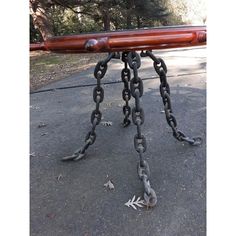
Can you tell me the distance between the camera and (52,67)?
7.52 m

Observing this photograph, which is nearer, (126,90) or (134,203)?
(134,203)

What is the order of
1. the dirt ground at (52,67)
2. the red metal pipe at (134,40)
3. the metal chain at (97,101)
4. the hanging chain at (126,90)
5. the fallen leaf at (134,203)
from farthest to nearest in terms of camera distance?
1. the dirt ground at (52,67)
2. the hanging chain at (126,90)
3. the metal chain at (97,101)
4. the fallen leaf at (134,203)
5. the red metal pipe at (134,40)

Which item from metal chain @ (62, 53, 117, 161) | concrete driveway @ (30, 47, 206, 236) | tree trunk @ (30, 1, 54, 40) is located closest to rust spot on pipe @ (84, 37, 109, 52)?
metal chain @ (62, 53, 117, 161)

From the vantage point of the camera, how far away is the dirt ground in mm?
6117

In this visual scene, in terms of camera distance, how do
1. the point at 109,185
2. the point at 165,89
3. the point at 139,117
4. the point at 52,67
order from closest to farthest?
1. the point at 139,117
2. the point at 109,185
3. the point at 165,89
4. the point at 52,67

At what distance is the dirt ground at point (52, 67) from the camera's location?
20.1 feet

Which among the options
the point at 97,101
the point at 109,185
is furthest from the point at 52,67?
the point at 109,185

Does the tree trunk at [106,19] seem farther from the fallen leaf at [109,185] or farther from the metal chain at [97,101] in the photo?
the fallen leaf at [109,185]

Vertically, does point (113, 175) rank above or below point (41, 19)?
below

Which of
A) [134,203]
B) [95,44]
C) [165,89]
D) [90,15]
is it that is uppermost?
[90,15]

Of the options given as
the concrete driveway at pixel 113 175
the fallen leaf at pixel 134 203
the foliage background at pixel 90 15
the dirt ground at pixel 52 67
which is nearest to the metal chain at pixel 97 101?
the concrete driveway at pixel 113 175

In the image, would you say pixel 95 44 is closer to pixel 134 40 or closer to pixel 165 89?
pixel 134 40
